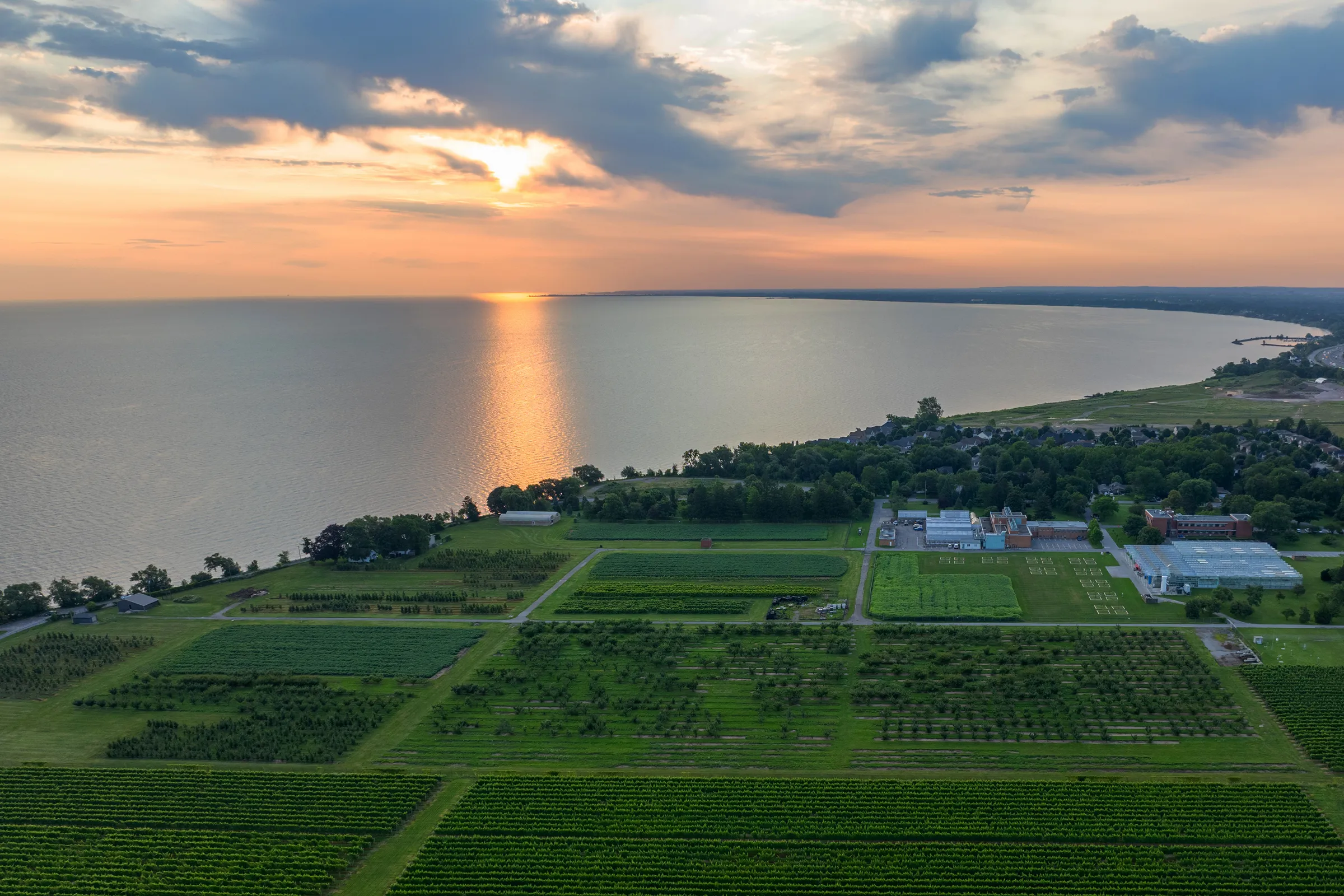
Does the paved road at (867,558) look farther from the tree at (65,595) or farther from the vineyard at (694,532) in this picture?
the tree at (65,595)

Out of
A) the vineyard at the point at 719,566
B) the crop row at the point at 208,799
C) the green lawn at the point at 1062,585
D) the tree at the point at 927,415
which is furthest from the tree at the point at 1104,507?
the crop row at the point at 208,799

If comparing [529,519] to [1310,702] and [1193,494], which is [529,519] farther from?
[1193,494]

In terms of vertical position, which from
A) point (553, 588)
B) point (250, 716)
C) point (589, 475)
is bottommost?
point (250, 716)

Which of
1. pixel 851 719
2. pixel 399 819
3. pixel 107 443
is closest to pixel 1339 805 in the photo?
pixel 851 719

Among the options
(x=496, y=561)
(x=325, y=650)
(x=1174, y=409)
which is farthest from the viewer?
(x=1174, y=409)

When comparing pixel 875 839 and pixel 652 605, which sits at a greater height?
pixel 652 605

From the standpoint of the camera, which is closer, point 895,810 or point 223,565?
point 895,810

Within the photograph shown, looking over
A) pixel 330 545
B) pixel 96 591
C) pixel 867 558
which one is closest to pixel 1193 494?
pixel 867 558
